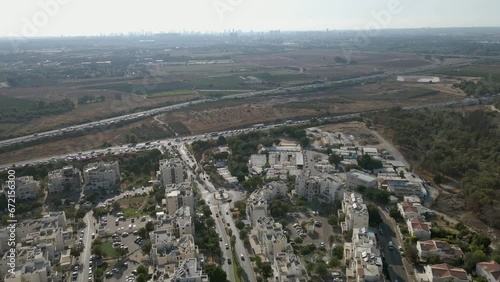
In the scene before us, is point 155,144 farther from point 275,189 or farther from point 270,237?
point 270,237

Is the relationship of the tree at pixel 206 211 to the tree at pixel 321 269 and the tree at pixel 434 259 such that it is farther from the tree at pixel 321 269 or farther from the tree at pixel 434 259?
the tree at pixel 434 259

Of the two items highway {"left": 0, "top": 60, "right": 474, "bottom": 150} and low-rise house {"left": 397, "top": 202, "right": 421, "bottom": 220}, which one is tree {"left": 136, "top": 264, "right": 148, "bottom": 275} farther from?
highway {"left": 0, "top": 60, "right": 474, "bottom": 150}

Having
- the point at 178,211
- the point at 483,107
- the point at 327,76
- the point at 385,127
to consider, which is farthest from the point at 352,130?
the point at 327,76

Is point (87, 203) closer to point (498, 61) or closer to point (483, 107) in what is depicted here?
point (483, 107)

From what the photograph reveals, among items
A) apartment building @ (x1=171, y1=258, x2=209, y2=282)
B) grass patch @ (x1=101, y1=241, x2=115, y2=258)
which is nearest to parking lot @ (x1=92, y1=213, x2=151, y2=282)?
grass patch @ (x1=101, y1=241, x2=115, y2=258)

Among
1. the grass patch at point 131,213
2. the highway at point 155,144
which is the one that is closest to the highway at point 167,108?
the highway at point 155,144
